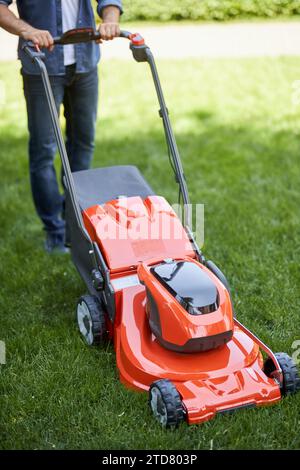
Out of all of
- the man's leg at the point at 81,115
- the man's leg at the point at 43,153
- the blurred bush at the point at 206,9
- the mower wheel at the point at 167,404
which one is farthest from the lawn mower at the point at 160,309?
the blurred bush at the point at 206,9

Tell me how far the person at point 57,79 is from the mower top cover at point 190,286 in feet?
3.88

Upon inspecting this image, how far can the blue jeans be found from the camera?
3463 mm

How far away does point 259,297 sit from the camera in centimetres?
333

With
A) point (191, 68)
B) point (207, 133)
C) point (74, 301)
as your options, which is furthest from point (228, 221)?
point (191, 68)

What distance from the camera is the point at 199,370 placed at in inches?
99.3

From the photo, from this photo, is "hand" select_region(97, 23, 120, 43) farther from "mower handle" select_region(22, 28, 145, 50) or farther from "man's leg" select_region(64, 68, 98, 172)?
"man's leg" select_region(64, 68, 98, 172)

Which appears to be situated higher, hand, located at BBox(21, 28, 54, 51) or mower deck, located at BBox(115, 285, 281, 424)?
hand, located at BBox(21, 28, 54, 51)

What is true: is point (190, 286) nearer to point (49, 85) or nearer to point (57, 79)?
point (49, 85)

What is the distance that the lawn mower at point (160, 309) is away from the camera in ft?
8.04

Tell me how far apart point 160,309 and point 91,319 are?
480 mm

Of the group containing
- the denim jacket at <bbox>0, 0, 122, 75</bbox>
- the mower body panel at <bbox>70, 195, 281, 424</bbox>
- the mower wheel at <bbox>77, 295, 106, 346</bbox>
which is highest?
the denim jacket at <bbox>0, 0, 122, 75</bbox>

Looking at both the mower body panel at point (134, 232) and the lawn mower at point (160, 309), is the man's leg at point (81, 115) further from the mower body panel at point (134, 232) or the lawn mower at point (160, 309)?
the mower body panel at point (134, 232)

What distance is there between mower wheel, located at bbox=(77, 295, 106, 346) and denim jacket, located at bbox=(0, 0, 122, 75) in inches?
47.1

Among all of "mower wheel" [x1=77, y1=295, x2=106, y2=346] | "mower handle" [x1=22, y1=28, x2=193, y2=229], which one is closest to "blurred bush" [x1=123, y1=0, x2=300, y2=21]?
"mower handle" [x1=22, y1=28, x2=193, y2=229]
